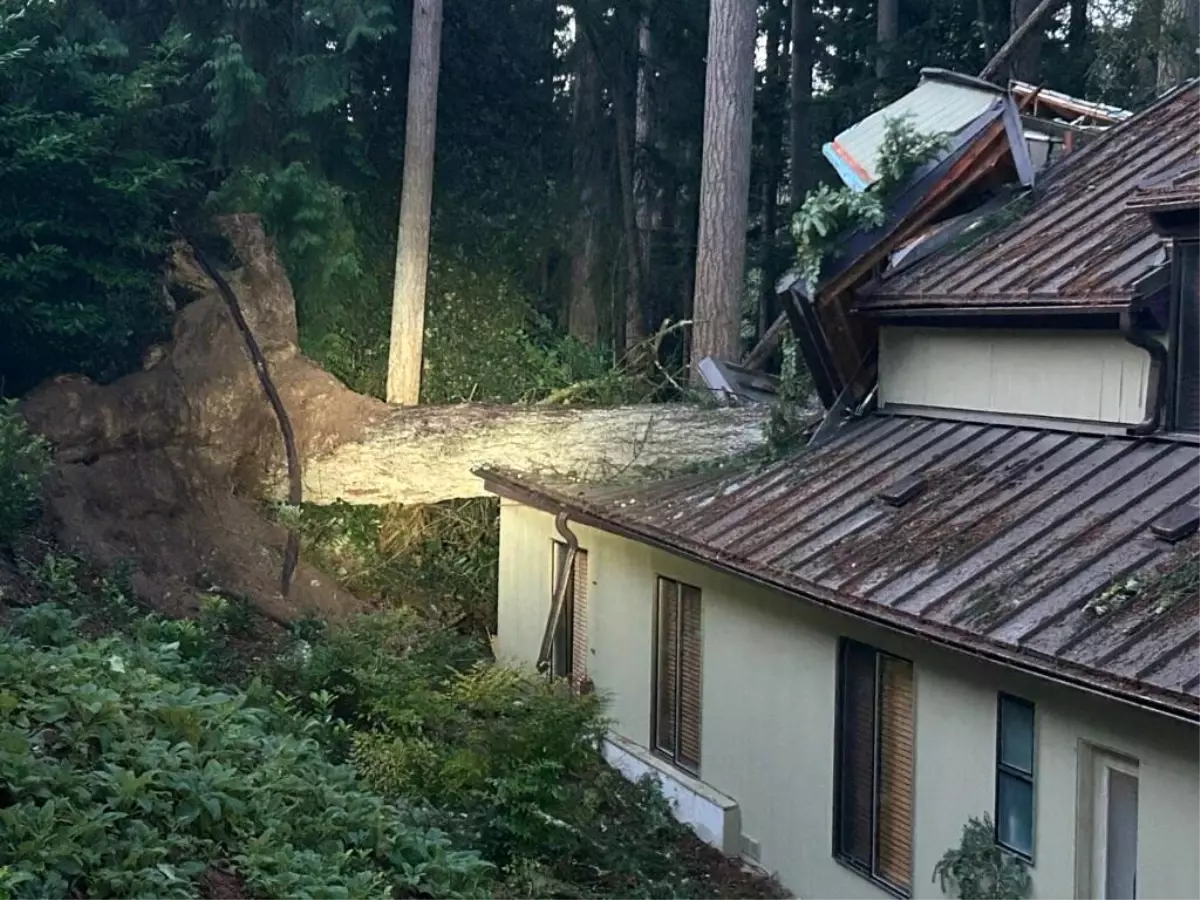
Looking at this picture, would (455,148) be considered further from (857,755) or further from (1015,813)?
(1015,813)

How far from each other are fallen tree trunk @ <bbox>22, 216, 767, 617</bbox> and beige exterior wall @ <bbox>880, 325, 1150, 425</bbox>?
78.5 inches

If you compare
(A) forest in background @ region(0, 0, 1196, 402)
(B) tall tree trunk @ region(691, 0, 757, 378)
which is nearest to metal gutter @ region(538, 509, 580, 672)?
(B) tall tree trunk @ region(691, 0, 757, 378)

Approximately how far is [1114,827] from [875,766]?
6.69ft

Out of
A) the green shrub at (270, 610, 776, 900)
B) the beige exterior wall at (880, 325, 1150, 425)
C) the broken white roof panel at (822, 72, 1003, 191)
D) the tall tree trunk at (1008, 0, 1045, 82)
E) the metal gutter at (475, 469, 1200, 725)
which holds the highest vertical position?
the tall tree trunk at (1008, 0, 1045, 82)

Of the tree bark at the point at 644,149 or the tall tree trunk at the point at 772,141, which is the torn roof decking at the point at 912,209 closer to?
the tree bark at the point at 644,149

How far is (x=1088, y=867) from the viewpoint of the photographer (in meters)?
6.77

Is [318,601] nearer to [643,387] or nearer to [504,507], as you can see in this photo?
[504,507]

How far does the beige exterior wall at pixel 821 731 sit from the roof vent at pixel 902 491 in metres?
0.95

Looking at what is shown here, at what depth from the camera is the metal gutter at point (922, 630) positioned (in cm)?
575

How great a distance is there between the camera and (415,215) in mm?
17562

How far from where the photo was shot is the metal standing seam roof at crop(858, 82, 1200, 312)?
9.07 meters

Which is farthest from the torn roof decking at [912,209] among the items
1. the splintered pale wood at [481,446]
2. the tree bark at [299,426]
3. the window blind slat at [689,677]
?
the window blind slat at [689,677]

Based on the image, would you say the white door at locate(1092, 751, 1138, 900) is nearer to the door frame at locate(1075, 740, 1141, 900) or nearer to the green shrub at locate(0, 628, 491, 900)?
the door frame at locate(1075, 740, 1141, 900)

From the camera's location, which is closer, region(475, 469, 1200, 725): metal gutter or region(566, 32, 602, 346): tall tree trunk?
region(475, 469, 1200, 725): metal gutter
